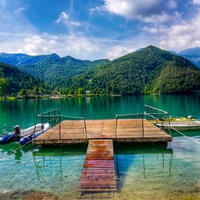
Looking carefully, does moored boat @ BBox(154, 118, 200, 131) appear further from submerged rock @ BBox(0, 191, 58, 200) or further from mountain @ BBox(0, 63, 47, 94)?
mountain @ BBox(0, 63, 47, 94)

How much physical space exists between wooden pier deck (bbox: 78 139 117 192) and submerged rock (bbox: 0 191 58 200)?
4.84 feet

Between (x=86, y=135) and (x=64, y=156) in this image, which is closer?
(x=64, y=156)

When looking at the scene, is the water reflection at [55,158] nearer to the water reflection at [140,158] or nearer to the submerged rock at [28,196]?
the submerged rock at [28,196]

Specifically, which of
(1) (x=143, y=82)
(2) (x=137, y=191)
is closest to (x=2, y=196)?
(2) (x=137, y=191)

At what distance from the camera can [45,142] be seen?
12.4 metres

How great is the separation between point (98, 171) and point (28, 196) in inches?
134

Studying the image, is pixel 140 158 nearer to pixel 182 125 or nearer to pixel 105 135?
pixel 105 135

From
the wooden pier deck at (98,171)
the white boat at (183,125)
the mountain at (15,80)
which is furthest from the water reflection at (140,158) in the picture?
the mountain at (15,80)

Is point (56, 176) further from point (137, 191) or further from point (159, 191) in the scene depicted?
point (159, 191)

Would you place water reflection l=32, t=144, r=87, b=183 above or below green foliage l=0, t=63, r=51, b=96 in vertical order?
below

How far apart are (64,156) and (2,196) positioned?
4848 mm

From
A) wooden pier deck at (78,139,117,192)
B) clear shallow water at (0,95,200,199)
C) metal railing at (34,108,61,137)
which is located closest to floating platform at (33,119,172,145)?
clear shallow water at (0,95,200,199)

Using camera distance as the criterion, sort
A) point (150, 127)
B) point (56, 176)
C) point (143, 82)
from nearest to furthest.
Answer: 1. point (56, 176)
2. point (150, 127)
3. point (143, 82)

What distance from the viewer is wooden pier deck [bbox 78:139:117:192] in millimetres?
7030
